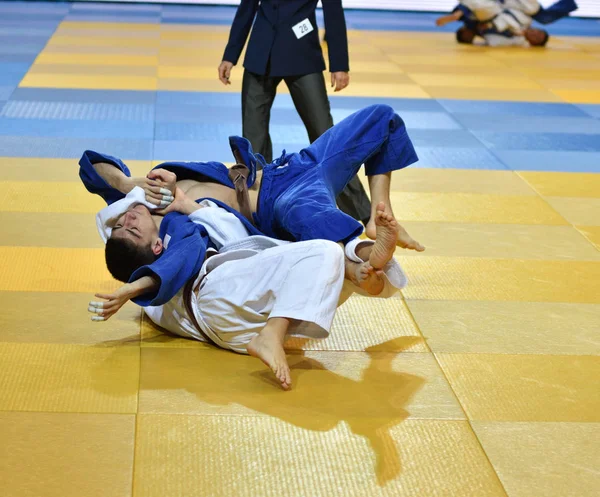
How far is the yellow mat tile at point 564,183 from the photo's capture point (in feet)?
22.6

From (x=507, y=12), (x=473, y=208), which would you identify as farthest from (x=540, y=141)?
(x=507, y=12)

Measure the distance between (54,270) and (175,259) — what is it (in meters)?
1.32

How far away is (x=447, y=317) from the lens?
15.1 feet

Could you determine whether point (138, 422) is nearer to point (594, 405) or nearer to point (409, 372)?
point (409, 372)

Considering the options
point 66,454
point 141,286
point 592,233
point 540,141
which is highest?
point 141,286

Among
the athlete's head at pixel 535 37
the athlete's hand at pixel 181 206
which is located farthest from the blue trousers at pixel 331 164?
the athlete's head at pixel 535 37

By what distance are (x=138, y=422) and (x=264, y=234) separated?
4.73 ft

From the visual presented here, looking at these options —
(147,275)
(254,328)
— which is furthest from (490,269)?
(147,275)

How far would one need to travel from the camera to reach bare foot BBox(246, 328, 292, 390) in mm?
3654

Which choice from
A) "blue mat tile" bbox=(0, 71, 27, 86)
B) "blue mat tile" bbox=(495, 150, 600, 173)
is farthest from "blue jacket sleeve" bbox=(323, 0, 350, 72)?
"blue mat tile" bbox=(0, 71, 27, 86)

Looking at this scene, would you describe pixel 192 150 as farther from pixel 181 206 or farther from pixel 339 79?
pixel 181 206

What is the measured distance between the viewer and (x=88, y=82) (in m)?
10.1

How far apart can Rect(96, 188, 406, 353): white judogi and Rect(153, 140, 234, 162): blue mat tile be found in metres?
2.98

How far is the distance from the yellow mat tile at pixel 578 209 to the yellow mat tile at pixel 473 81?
453cm
